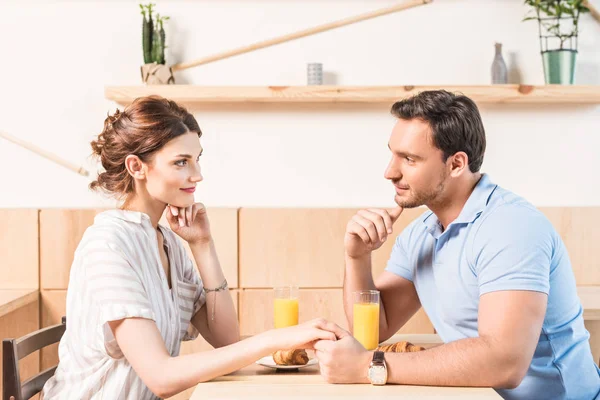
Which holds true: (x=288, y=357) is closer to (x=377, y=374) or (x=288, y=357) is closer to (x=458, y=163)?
(x=377, y=374)

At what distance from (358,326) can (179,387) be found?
1.58 ft

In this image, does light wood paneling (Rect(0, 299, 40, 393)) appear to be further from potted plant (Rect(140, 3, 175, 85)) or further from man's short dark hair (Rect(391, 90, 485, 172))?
man's short dark hair (Rect(391, 90, 485, 172))

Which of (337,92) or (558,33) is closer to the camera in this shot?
(337,92)

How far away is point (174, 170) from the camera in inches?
75.4

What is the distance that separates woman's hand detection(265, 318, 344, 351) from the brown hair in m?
0.61

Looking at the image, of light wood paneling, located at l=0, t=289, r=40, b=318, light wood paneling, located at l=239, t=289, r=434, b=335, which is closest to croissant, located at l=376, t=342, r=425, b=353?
light wood paneling, located at l=239, t=289, r=434, b=335

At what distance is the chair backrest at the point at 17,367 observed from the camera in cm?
174

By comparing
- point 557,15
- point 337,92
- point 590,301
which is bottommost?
point 590,301

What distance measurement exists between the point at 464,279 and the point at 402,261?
1.22 feet

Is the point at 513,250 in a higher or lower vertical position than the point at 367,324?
higher

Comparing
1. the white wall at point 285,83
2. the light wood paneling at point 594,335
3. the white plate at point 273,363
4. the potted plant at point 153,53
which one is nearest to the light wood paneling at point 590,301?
the light wood paneling at point 594,335

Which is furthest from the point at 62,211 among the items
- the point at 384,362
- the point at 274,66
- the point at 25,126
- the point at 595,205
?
the point at 595,205

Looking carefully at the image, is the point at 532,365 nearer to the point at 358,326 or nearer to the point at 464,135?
the point at 358,326

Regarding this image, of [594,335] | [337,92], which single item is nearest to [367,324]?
[594,335]
